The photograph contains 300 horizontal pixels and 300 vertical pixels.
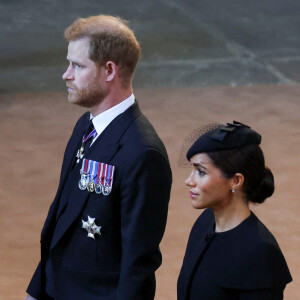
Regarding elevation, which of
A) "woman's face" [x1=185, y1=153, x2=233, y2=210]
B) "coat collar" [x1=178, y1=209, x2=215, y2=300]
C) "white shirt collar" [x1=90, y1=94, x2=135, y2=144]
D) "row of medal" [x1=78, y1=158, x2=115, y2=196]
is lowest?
"coat collar" [x1=178, y1=209, x2=215, y2=300]

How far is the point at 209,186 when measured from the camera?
279 cm

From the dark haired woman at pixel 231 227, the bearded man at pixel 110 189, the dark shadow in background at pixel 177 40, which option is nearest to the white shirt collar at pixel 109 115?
the bearded man at pixel 110 189

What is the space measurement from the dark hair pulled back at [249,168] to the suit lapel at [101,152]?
391 millimetres

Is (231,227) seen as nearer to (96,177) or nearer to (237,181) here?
(237,181)

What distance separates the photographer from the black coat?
265 cm

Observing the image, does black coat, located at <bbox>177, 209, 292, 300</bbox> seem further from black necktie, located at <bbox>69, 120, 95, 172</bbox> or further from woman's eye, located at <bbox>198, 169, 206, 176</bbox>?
black necktie, located at <bbox>69, 120, 95, 172</bbox>

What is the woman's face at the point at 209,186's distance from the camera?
2.77 meters

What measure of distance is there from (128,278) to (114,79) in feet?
2.21

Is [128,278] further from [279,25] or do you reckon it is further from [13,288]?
[279,25]

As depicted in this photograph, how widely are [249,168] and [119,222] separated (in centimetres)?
52

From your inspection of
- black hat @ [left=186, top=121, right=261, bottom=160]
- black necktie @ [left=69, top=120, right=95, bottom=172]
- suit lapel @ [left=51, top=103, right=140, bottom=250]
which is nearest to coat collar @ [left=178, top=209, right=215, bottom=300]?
black hat @ [left=186, top=121, right=261, bottom=160]

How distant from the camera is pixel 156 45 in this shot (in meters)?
8.98

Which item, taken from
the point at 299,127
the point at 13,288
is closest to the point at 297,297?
the point at 13,288

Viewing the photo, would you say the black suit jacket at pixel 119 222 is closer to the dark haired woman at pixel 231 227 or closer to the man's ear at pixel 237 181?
the dark haired woman at pixel 231 227
